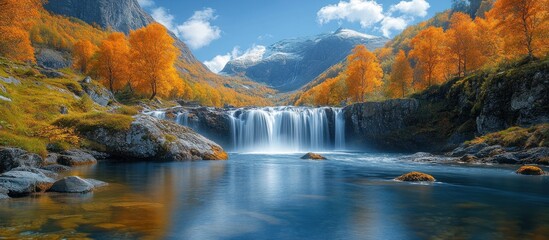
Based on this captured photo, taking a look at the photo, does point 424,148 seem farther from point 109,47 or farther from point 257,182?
point 109,47

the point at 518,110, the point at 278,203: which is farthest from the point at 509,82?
the point at 278,203

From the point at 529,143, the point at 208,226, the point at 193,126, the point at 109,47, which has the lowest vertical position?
the point at 208,226

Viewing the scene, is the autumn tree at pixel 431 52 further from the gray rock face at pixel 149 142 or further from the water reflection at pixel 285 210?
the water reflection at pixel 285 210

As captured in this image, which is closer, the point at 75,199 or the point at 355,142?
the point at 75,199

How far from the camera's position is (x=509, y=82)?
3747cm

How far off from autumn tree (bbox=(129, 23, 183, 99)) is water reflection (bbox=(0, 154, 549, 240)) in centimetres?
4100

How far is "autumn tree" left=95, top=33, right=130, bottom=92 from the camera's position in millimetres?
64625

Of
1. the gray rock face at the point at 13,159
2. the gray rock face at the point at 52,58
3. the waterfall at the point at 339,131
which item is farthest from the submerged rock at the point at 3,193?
the gray rock face at the point at 52,58

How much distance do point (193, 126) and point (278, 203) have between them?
128 feet

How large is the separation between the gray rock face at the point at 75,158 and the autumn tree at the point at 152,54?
33977 mm

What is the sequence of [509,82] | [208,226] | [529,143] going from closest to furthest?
[208,226] → [529,143] → [509,82]

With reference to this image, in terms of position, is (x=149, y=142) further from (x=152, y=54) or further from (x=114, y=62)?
(x=114, y=62)

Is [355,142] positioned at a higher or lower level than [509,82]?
lower

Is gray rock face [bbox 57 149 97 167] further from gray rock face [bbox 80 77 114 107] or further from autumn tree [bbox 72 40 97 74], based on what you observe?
autumn tree [bbox 72 40 97 74]
